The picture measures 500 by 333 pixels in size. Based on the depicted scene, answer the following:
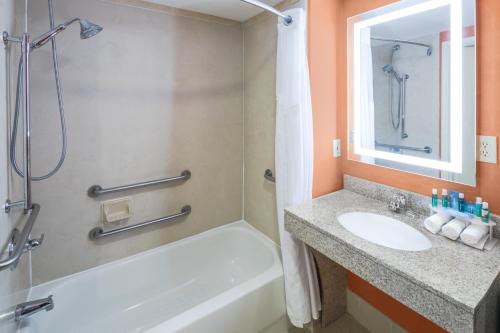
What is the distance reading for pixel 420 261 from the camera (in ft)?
3.22

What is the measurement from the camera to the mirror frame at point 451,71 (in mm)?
1175

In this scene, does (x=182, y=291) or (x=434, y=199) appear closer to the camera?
(x=434, y=199)

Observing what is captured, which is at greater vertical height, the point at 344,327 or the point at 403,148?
the point at 403,148

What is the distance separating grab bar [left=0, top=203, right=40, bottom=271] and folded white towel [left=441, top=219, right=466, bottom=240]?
5.46 ft

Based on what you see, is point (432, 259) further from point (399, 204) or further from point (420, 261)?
point (399, 204)

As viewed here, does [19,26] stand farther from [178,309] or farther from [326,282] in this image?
[326,282]

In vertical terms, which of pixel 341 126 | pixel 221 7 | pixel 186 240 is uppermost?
pixel 221 7

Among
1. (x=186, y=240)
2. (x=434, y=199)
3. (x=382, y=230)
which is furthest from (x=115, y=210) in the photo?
(x=434, y=199)

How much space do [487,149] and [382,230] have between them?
23.2 inches

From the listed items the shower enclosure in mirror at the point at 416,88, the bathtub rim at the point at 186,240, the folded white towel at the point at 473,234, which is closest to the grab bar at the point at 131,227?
the bathtub rim at the point at 186,240

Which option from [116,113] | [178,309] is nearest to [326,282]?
[178,309]

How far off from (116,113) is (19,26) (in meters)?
0.63

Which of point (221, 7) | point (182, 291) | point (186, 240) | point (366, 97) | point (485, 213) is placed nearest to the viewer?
point (485, 213)

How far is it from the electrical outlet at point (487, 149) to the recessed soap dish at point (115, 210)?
6.74 ft
